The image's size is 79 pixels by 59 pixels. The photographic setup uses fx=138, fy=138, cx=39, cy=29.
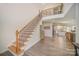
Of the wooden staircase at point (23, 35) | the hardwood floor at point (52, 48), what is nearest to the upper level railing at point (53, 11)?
the wooden staircase at point (23, 35)

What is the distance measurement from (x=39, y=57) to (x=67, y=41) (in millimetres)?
431

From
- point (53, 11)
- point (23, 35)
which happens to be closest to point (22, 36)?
point (23, 35)

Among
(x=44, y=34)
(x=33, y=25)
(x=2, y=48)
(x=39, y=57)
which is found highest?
(x=33, y=25)

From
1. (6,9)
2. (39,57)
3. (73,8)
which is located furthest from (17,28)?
(73,8)

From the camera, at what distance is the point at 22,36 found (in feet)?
5.99

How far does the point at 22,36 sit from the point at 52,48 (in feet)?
1.41

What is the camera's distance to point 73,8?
1.82m

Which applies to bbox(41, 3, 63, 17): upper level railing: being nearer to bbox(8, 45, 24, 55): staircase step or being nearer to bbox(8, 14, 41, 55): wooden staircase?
bbox(8, 14, 41, 55): wooden staircase

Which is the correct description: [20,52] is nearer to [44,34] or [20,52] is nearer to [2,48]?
[2,48]

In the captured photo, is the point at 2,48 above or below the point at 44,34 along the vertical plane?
below

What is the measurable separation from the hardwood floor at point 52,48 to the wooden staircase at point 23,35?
112mm

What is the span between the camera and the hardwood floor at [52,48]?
181cm

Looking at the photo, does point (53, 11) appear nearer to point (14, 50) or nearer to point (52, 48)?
point (52, 48)

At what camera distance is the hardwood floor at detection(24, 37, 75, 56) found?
1814 millimetres
